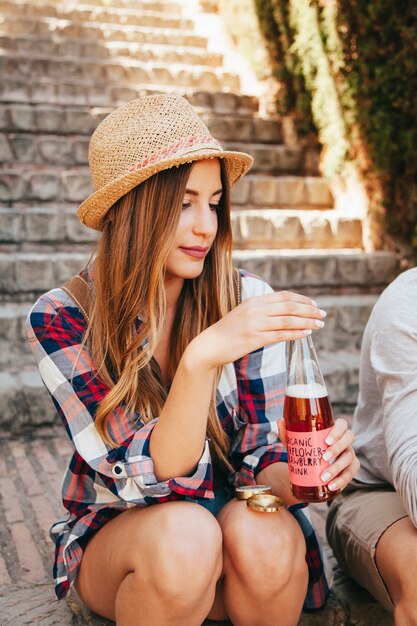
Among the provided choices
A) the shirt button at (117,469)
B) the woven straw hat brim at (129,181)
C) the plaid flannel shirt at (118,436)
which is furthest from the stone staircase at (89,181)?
the shirt button at (117,469)

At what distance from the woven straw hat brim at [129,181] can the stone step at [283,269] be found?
2.23 meters

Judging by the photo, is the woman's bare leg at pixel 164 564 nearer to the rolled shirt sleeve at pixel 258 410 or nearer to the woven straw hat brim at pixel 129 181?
the rolled shirt sleeve at pixel 258 410

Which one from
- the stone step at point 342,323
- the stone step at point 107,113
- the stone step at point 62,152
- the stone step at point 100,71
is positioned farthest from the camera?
the stone step at point 100,71

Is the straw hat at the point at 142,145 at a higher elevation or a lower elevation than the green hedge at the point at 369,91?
lower

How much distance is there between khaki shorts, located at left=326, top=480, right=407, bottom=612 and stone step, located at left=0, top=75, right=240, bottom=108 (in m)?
4.46

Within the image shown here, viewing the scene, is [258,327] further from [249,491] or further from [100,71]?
[100,71]

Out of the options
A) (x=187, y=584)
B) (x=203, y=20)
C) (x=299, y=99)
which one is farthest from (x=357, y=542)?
(x=203, y=20)

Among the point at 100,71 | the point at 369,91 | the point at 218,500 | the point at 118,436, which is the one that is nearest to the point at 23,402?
the point at 218,500

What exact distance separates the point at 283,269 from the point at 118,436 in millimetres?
2984

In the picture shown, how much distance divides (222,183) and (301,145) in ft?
13.4

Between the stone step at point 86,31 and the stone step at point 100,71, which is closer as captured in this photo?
the stone step at point 100,71

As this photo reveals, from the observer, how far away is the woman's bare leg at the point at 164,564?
167 centimetres

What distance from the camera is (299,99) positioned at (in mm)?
5762

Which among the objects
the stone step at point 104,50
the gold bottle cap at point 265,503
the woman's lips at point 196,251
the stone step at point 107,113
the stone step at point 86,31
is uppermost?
the stone step at point 86,31
